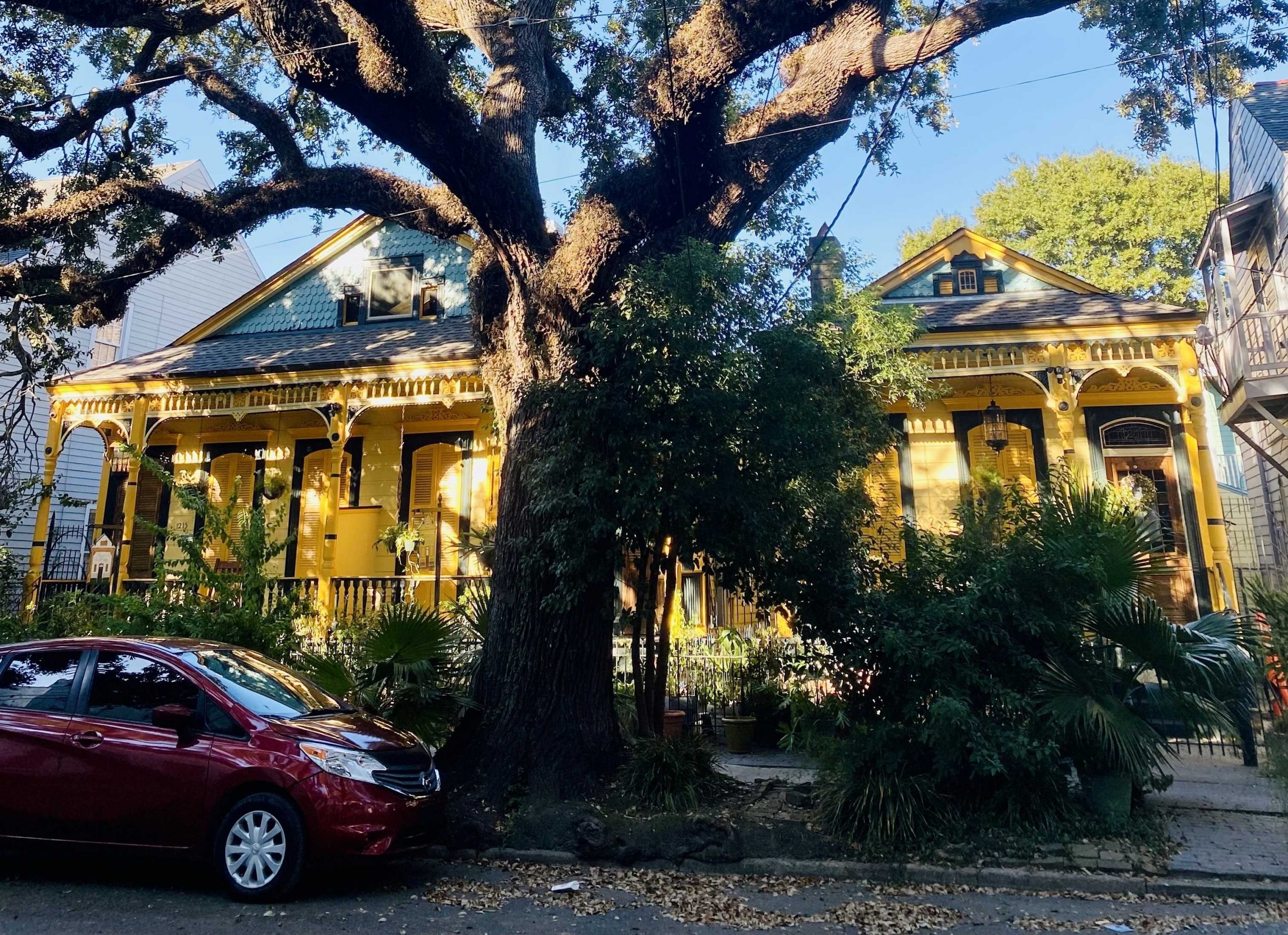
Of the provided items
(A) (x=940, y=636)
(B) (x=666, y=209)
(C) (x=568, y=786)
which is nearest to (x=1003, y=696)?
(A) (x=940, y=636)

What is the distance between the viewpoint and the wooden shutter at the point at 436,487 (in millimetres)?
17250

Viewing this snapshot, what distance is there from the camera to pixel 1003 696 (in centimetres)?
680

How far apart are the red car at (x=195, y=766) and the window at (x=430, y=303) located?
12734 millimetres

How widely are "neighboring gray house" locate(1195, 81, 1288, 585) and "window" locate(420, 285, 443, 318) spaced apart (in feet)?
45.1

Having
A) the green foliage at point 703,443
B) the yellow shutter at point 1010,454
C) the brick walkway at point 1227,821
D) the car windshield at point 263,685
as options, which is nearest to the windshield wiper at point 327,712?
the car windshield at point 263,685

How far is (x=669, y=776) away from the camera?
24.2 ft

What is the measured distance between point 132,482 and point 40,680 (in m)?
11.1

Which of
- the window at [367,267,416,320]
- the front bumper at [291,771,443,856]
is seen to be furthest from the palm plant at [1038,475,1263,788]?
the window at [367,267,416,320]

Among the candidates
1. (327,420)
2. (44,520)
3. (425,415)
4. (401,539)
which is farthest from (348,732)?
(44,520)

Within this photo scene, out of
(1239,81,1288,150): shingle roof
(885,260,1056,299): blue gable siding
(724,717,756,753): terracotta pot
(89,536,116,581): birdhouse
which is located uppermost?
(1239,81,1288,150): shingle roof

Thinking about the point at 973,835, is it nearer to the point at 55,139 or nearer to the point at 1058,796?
the point at 1058,796

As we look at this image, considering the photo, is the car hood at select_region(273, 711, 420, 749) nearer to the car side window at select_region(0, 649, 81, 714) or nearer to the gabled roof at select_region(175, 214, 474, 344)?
the car side window at select_region(0, 649, 81, 714)

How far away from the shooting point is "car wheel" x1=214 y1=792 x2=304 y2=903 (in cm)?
559

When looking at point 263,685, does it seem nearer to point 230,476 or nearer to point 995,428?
point 995,428
